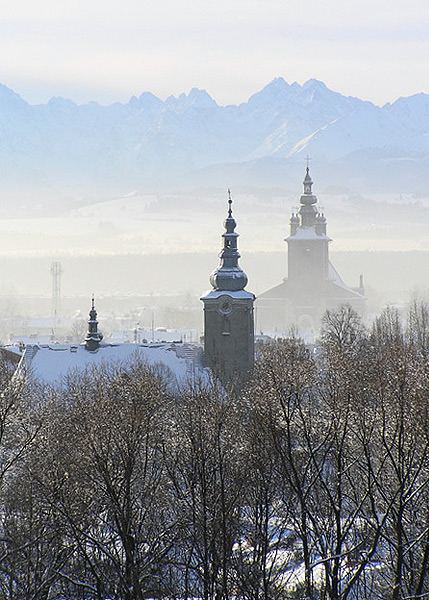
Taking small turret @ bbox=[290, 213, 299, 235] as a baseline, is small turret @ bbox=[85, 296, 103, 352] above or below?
below

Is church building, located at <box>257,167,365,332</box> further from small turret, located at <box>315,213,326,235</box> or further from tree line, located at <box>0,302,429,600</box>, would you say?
tree line, located at <box>0,302,429,600</box>

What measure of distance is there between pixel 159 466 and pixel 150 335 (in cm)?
13165

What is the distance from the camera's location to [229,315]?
8819cm

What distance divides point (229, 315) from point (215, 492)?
159 feet

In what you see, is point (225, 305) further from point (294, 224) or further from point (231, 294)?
point (294, 224)

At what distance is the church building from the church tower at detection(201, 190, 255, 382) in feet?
329

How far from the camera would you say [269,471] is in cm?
4131

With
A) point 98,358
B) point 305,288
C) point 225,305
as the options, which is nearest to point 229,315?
point 225,305

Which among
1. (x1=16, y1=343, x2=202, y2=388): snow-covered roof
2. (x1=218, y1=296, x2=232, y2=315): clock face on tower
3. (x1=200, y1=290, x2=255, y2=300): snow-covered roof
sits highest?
(x1=200, y1=290, x2=255, y2=300): snow-covered roof

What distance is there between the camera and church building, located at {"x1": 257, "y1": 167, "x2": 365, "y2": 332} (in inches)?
7510

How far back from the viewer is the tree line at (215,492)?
36875 millimetres

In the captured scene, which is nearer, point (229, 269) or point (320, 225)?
point (229, 269)

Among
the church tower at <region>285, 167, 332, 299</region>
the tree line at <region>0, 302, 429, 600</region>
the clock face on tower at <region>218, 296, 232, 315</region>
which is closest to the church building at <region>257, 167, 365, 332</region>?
the church tower at <region>285, 167, 332, 299</region>

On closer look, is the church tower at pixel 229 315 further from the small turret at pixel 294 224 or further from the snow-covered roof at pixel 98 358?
the small turret at pixel 294 224
